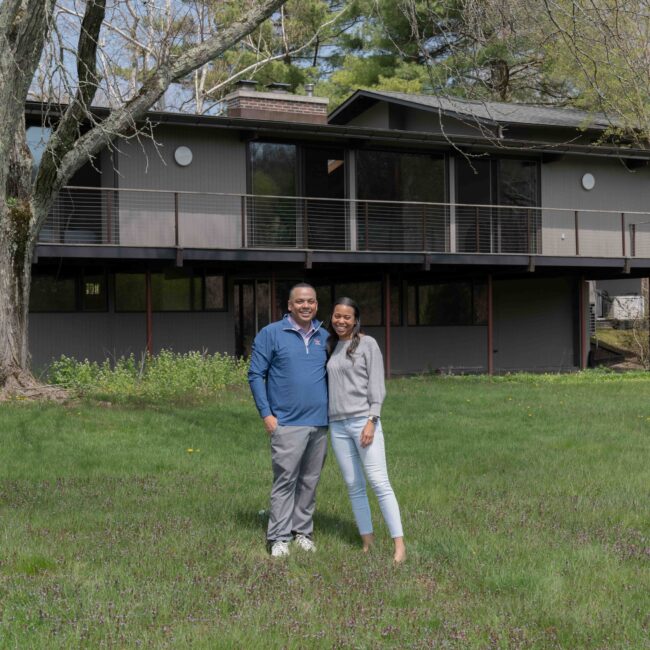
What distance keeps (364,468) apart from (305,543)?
24.6 inches

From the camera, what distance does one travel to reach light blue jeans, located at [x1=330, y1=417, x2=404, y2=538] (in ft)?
17.9

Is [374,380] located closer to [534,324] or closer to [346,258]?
[346,258]

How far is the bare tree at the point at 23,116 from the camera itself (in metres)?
11.5

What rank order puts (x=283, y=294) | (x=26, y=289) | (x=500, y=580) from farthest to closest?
1. (x=283, y=294)
2. (x=26, y=289)
3. (x=500, y=580)

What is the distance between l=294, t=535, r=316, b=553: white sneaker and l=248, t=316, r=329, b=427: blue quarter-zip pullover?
75cm

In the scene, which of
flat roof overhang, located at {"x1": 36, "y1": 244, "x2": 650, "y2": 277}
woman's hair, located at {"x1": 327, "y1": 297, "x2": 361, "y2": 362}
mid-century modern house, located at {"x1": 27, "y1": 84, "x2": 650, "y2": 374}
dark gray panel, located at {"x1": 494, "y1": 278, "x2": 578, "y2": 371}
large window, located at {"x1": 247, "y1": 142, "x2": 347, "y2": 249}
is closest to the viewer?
woman's hair, located at {"x1": 327, "y1": 297, "x2": 361, "y2": 362}

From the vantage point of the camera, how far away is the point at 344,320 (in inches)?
216

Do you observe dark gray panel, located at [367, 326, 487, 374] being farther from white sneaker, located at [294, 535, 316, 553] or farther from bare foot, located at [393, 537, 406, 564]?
bare foot, located at [393, 537, 406, 564]

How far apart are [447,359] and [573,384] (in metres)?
4.88

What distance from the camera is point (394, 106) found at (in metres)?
23.2

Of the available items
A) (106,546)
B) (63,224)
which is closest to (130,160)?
(63,224)

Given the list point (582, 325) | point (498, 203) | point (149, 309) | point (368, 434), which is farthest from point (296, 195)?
point (368, 434)

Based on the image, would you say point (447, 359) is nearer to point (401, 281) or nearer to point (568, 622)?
point (401, 281)

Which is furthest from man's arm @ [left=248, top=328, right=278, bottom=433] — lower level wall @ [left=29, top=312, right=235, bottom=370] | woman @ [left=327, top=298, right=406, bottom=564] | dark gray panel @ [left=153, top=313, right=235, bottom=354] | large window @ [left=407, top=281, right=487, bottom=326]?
large window @ [left=407, top=281, right=487, bottom=326]
